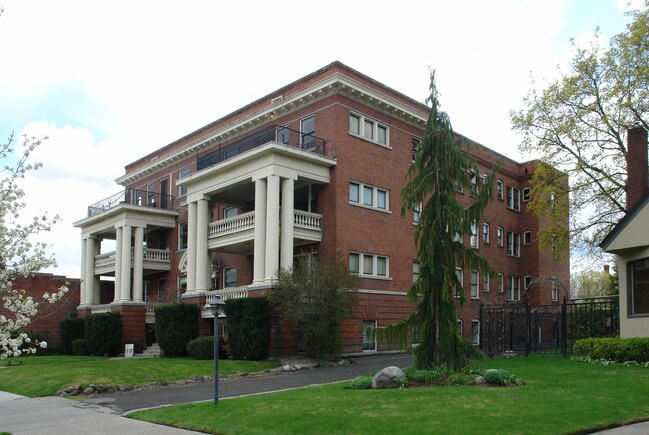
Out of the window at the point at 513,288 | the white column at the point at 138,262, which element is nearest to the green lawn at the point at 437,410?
the white column at the point at 138,262

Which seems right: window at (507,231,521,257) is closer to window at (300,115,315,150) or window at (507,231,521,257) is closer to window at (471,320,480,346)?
window at (471,320,480,346)

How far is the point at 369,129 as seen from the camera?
3219cm

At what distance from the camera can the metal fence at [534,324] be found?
885 inches

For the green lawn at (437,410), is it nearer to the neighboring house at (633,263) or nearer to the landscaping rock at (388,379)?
the landscaping rock at (388,379)

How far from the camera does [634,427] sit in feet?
33.6

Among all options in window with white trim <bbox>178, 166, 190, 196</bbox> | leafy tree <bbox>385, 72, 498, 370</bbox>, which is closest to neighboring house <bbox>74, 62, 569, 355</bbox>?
window with white trim <bbox>178, 166, 190, 196</bbox>

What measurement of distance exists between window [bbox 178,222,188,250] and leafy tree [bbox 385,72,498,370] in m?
26.1

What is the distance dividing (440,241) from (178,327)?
1776 centimetres

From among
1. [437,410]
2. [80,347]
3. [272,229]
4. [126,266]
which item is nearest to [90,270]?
[126,266]

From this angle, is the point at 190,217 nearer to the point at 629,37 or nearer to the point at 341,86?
the point at 341,86

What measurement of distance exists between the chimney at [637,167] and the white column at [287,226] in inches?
533

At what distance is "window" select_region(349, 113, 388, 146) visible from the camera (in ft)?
103

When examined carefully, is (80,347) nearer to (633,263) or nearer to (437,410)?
(633,263)

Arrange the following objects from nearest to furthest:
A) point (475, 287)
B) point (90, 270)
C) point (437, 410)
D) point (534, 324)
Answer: point (437, 410) → point (534, 324) → point (475, 287) → point (90, 270)
